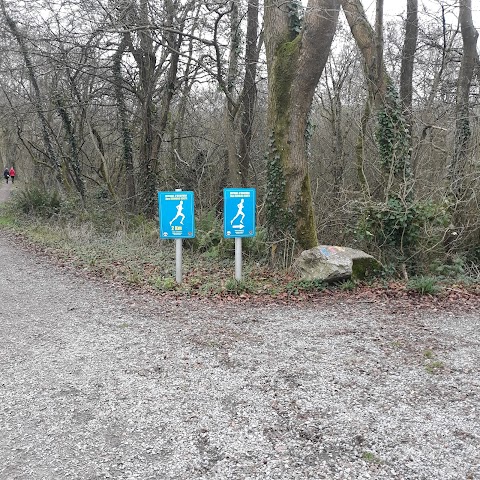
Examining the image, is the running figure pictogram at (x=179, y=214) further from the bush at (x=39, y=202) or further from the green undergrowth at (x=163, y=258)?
the bush at (x=39, y=202)

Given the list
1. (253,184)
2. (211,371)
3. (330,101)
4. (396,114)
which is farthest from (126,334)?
(330,101)

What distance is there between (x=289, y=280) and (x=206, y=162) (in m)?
8.36

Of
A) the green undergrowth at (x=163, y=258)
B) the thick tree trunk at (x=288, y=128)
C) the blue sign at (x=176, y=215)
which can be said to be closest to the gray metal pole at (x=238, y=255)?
the green undergrowth at (x=163, y=258)

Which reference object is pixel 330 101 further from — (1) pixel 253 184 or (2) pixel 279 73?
(2) pixel 279 73

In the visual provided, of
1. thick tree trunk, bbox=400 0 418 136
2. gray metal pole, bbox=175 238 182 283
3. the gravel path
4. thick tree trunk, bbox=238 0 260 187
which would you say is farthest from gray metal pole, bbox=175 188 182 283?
thick tree trunk, bbox=400 0 418 136

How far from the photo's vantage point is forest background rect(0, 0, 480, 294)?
9.63m

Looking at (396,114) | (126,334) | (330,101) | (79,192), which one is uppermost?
(330,101)

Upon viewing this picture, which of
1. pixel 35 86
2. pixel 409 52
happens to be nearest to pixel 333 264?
pixel 409 52

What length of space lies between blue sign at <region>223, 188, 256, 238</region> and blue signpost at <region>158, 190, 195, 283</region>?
70cm

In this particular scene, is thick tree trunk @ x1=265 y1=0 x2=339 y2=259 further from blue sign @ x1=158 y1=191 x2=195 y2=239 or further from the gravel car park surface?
the gravel car park surface

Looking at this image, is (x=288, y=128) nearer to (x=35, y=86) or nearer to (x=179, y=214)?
(x=179, y=214)

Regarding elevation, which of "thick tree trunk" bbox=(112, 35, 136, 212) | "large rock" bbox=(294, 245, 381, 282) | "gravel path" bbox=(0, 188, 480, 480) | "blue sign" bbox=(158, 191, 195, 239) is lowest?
"gravel path" bbox=(0, 188, 480, 480)

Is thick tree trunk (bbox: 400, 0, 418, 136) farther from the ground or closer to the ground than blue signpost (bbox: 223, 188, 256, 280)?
farther from the ground

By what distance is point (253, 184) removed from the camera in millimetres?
15680
